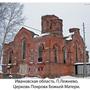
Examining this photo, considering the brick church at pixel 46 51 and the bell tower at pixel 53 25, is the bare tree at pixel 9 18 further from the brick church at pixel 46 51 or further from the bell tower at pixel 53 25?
the bell tower at pixel 53 25

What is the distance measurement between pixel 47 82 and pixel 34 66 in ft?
1.32

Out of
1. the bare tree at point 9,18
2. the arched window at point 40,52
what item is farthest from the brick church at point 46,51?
the bare tree at point 9,18

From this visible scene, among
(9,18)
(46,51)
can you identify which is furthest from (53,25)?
(9,18)

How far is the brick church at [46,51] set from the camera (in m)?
7.04

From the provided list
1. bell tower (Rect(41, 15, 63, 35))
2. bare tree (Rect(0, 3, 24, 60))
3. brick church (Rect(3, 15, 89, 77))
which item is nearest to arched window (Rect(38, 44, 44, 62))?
brick church (Rect(3, 15, 89, 77))

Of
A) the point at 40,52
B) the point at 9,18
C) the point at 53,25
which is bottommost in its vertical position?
the point at 40,52

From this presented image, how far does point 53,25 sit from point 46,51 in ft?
1.42

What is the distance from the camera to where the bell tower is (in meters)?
7.07

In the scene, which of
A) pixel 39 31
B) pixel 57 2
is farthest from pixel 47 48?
pixel 57 2

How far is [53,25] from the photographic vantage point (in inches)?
281

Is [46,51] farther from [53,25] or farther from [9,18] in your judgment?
[9,18]

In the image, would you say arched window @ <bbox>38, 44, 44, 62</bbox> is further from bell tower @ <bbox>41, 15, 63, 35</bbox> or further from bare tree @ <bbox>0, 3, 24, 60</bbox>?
bare tree @ <bbox>0, 3, 24, 60</bbox>

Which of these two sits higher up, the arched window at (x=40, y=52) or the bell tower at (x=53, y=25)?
the bell tower at (x=53, y=25)

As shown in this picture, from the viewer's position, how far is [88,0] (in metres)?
6.98
